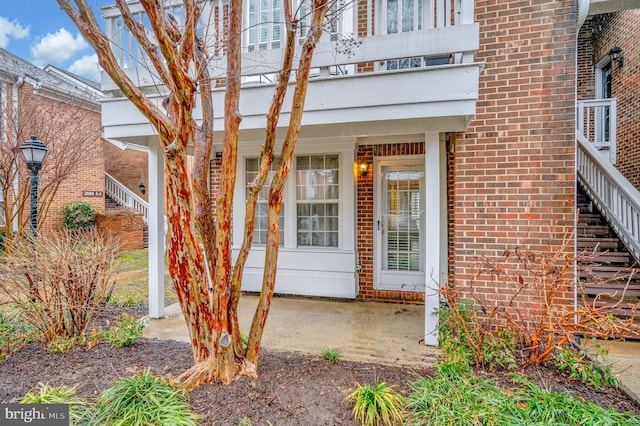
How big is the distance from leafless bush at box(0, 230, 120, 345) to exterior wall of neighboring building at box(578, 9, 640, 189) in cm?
1010

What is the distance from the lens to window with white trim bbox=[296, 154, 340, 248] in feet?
20.2

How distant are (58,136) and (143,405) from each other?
8620mm

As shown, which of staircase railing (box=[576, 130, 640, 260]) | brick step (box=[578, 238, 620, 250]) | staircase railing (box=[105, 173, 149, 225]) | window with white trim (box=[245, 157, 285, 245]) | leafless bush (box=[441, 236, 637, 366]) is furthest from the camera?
staircase railing (box=[105, 173, 149, 225])

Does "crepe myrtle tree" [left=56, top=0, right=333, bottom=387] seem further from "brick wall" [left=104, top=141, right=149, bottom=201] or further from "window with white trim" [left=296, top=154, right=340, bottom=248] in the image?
"brick wall" [left=104, top=141, right=149, bottom=201]

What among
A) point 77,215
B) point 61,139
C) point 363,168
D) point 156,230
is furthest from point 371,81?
point 77,215

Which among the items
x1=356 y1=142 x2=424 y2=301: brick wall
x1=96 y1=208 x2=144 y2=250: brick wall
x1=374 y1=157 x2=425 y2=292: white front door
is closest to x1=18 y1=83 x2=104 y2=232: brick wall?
x1=96 y1=208 x2=144 y2=250: brick wall

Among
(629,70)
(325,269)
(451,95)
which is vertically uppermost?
(629,70)

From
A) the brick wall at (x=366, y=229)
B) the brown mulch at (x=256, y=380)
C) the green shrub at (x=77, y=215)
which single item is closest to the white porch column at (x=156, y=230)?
the brown mulch at (x=256, y=380)

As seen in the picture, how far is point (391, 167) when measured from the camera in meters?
6.08

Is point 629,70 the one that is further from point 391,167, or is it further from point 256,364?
point 256,364

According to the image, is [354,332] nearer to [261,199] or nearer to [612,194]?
[261,199]

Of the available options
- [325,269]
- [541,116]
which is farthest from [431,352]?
[541,116]

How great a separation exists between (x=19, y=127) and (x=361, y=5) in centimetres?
788

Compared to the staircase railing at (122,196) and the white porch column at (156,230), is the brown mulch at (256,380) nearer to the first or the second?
the white porch column at (156,230)
